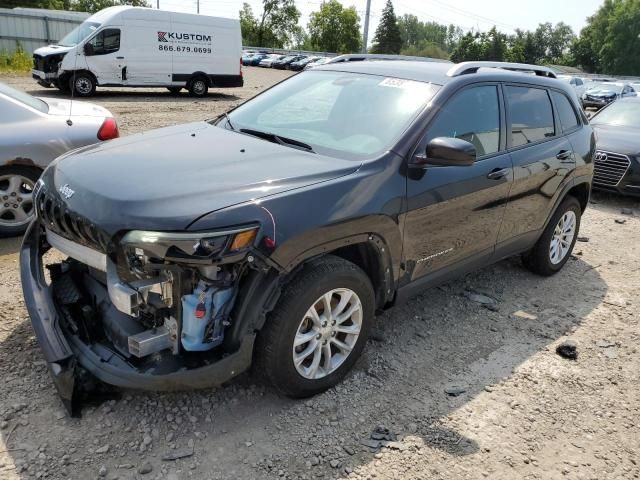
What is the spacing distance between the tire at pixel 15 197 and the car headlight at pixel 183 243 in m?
2.99

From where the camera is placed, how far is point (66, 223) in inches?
113

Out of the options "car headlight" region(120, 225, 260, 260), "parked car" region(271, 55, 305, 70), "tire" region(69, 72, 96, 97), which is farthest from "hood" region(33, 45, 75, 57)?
"parked car" region(271, 55, 305, 70)

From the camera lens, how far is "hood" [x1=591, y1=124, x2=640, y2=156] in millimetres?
8359

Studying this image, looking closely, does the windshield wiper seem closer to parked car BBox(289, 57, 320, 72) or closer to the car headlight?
the car headlight

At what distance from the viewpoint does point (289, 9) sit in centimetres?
7981

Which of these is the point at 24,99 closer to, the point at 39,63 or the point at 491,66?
the point at 491,66

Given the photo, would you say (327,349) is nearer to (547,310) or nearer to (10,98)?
(547,310)

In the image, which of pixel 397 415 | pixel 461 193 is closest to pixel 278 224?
pixel 397 415

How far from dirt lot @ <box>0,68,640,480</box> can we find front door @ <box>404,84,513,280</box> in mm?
641

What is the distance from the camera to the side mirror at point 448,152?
10.4 ft

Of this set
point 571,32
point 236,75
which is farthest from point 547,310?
point 571,32

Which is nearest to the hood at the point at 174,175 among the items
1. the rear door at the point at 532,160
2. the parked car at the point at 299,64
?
the rear door at the point at 532,160

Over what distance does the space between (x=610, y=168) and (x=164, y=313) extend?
25.6ft

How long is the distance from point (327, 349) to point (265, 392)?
0.44m
